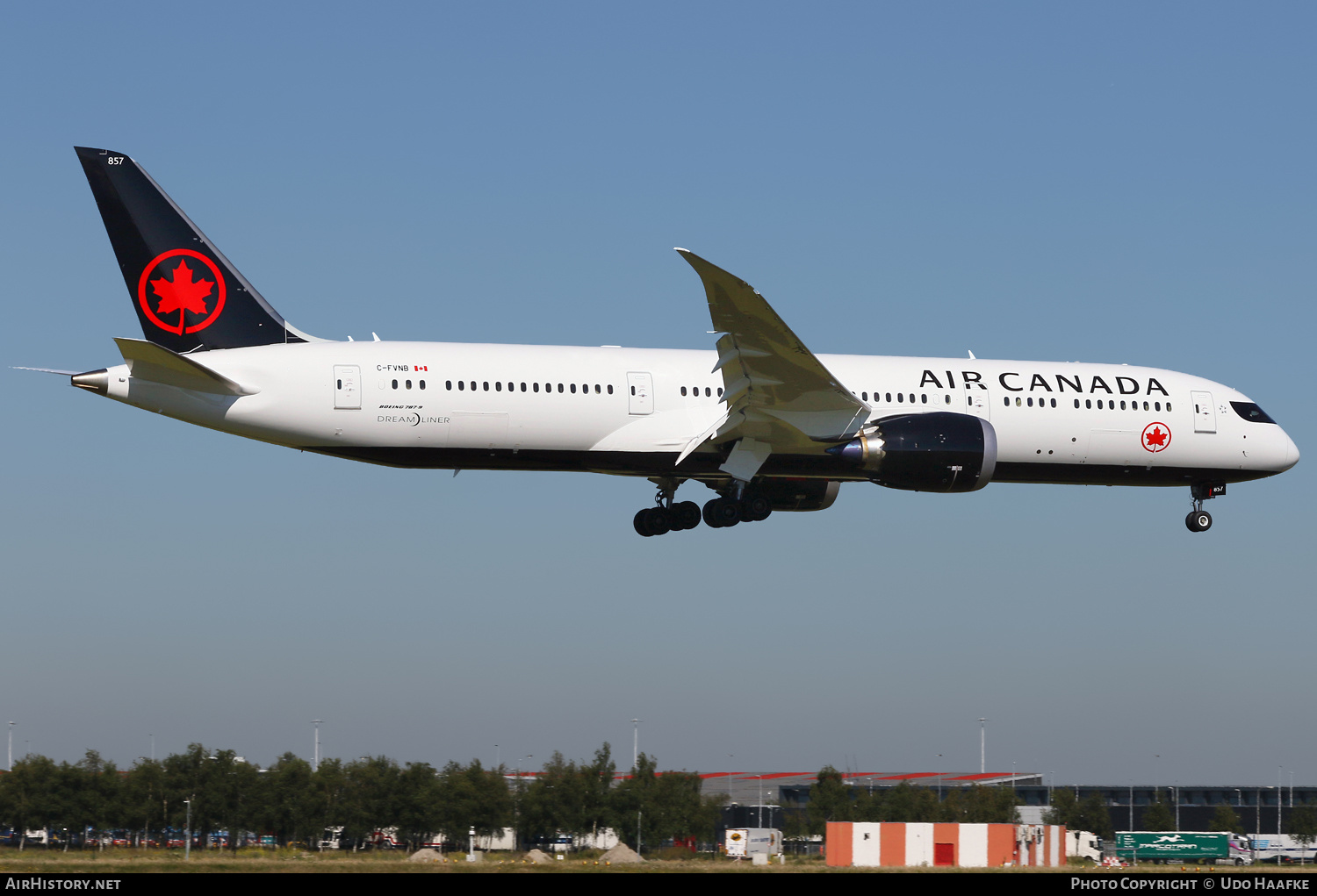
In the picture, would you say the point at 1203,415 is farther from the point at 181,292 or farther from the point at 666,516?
the point at 181,292

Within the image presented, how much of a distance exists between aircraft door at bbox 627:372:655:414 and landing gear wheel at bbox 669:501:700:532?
403cm

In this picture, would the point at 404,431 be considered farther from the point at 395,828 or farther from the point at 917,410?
the point at 395,828

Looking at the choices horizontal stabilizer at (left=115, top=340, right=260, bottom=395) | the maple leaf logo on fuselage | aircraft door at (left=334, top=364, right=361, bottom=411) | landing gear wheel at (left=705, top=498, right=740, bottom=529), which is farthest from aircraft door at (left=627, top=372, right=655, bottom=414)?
the maple leaf logo on fuselage

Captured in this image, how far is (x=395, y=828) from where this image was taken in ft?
172

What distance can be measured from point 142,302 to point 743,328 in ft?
41.3

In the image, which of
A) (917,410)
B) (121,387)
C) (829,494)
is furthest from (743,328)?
(121,387)

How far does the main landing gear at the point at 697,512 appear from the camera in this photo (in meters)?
34.8

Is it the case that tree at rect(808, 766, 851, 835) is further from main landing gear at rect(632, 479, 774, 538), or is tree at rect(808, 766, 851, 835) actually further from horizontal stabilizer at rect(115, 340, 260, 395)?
horizontal stabilizer at rect(115, 340, 260, 395)

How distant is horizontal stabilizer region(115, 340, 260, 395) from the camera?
93.0ft

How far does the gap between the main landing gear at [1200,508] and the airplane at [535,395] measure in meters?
4.95

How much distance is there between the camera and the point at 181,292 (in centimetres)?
3147

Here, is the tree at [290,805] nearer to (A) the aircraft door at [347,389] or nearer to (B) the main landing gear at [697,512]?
(B) the main landing gear at [697,512]

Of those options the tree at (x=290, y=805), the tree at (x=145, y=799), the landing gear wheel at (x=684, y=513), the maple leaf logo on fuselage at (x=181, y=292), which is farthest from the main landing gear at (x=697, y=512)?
the tree at (x=145, y=799)

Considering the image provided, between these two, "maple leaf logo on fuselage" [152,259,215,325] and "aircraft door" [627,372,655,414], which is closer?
"maple leaf logo on fuselage" [152,259,215,325]
